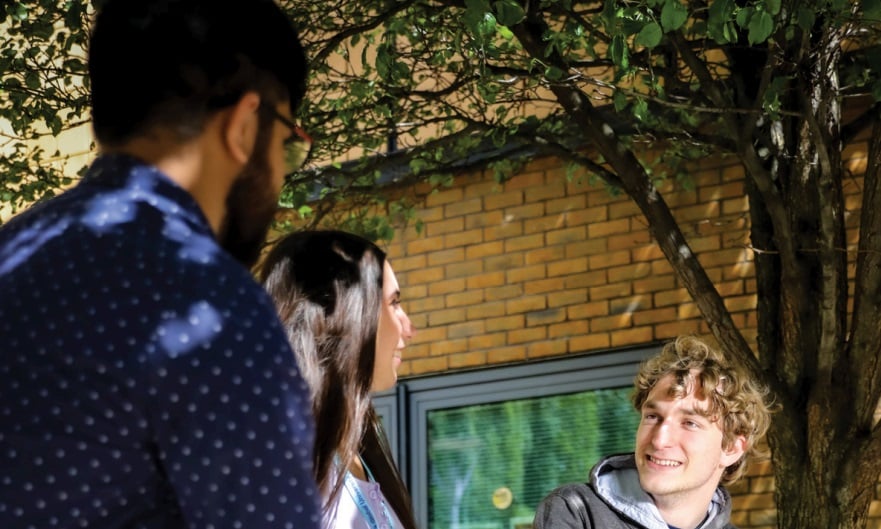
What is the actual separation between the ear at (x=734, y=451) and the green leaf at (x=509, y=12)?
159cm

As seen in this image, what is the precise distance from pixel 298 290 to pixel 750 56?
3766 mm

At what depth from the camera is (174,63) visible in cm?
159

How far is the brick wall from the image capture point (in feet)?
25.1

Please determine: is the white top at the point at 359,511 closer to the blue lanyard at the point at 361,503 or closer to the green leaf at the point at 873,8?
the blue lanyard at the point at 361,503

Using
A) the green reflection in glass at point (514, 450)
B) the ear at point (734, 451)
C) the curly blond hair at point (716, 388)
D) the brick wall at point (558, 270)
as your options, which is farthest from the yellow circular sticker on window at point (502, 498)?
the ear at point (734, 451)

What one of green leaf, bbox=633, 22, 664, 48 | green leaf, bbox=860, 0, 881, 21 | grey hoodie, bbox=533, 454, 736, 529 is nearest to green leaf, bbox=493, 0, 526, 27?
green leaf, bbox=633, 22, 664, 48

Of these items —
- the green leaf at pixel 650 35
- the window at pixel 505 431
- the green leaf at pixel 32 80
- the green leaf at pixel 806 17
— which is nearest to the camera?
the green leaf at pixel 650 35

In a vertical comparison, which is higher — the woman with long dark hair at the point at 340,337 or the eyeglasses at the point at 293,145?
the eyeglasses at the point at 293,145

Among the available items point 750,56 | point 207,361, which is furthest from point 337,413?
point 750,56

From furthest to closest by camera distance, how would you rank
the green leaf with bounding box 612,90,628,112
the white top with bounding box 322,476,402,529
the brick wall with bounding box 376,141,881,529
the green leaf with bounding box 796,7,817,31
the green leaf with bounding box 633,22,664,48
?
1. the brick wall with bounding box 376,141,881,529
2. the green leaf with bounding box 612,90,628,112
3. the green leaf with bounding box 796,7,817,31
4. the green leaf with bounding box 633,22,664,48
5. the white top with bounding box 322,476,402,529

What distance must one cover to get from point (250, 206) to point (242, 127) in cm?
9

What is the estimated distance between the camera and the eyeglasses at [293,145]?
1.66 meters

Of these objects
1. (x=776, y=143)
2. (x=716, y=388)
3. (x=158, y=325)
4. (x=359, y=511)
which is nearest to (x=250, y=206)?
(x=158, y=325)

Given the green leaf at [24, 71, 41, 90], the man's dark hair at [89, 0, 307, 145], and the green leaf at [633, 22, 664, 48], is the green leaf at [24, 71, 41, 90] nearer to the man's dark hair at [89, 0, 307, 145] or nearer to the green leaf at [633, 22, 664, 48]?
the green leaf at [633, 22, 664, 48]
